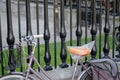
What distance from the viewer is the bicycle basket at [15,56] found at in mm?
3121

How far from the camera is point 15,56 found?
3.31m

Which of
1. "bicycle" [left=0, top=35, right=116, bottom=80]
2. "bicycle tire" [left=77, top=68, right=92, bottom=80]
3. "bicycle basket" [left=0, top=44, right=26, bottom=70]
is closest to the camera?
"bicycle" [left=0, top=35, right=116, bottom=80]

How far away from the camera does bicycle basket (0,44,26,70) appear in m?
3.12

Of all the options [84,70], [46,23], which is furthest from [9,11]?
[84,70]

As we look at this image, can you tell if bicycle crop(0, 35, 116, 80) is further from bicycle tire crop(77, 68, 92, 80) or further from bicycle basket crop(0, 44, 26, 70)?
bicycle basket crop(0, 44, 26, 70)

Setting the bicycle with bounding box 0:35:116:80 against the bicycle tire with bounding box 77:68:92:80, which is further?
the bicycle tire with bounding box 77:68:92:80

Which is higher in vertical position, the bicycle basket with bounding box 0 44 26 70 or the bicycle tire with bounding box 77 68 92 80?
the bicycle basket with bounding box 0 44 26 70

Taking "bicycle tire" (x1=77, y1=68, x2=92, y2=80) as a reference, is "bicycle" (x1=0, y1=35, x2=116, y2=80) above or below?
above

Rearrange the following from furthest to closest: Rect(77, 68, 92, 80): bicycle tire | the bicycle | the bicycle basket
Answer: Rect(77, 68, 92, 80): bicycle tire → the bicycle basket → the bicycle

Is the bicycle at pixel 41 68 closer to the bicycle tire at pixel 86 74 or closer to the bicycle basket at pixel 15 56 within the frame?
the bicycle tire at pixel 86 74

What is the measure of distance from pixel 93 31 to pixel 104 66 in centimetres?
73

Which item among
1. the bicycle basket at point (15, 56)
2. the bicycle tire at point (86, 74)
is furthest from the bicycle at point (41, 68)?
the bicycle basket at point (15, 56)

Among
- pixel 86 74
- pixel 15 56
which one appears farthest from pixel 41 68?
pixel 86 74

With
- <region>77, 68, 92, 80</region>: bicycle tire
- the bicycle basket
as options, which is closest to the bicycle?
<region>77, 68, 92, 80</region>: bicycle tire
